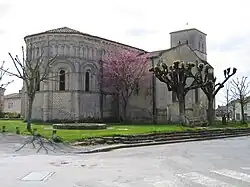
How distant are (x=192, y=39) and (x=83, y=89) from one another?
28.8 metres

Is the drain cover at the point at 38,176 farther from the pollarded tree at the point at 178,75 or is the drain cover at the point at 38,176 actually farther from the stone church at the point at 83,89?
the stone church at the point at 83,89

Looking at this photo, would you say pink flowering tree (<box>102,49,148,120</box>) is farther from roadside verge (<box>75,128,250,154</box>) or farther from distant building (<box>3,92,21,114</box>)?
distant building (<box>3,92,21,114</box>)

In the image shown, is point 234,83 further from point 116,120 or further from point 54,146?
point 54,146

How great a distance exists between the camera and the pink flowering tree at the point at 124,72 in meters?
45.9

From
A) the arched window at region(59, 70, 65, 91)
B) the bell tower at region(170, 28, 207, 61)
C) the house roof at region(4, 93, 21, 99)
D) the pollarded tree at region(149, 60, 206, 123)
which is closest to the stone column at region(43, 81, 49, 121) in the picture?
the arched window at region(59, 70, 65, 91)

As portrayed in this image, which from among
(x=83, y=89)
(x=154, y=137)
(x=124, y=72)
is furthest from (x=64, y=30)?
(x=154, y=137)

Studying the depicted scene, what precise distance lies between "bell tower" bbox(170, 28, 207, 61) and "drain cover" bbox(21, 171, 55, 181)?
191ft

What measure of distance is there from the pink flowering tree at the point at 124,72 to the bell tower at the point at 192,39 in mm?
20979

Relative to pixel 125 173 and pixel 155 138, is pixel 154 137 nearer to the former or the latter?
pixel 155 138

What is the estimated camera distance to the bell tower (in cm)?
6688

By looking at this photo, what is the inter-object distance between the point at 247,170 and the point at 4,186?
22.9ft

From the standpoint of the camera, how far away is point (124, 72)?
4581 cm

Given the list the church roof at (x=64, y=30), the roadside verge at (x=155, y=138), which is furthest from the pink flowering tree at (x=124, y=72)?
the roadside verge at (x=155, y=138)

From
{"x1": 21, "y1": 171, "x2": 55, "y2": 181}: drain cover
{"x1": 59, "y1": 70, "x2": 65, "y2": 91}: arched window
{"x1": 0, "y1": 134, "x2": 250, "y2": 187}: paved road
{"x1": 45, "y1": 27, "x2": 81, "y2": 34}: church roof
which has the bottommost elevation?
{"x1": 0, "y1": 134, "x2": 250, "y2": 187}: paved road
